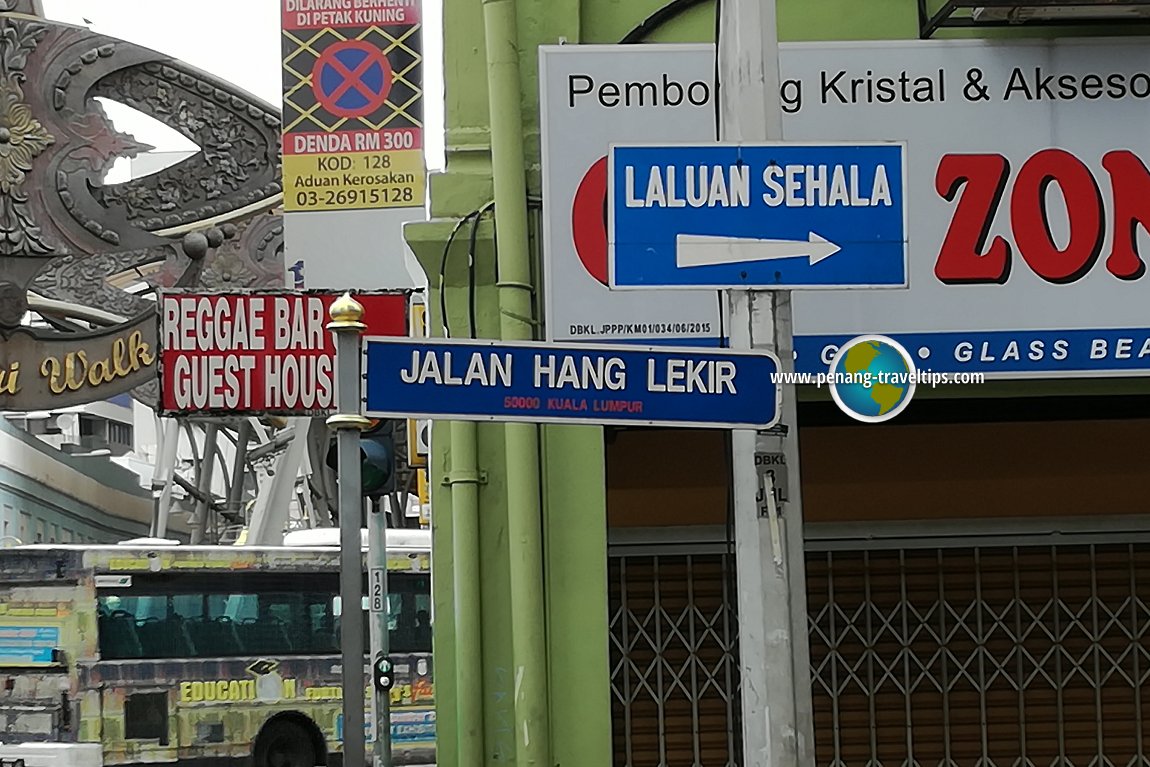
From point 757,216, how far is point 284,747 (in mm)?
17631

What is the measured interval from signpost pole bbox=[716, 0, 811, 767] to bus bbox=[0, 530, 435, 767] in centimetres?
1506

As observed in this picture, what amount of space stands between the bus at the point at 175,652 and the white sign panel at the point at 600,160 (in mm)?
12926

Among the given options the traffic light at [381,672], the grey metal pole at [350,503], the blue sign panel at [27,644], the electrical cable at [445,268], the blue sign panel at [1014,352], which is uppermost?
the electrical cable at [445,268]

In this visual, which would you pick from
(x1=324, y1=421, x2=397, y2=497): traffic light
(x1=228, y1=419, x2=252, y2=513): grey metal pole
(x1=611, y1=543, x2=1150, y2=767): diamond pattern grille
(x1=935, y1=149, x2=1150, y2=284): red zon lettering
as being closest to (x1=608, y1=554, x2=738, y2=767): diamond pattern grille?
(x1=611, y1=543, x2=1150, y2=767): diamond pattern grille

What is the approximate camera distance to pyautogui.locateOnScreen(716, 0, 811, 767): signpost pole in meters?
6.12

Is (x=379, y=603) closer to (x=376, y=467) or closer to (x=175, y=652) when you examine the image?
(x=376, y=467)

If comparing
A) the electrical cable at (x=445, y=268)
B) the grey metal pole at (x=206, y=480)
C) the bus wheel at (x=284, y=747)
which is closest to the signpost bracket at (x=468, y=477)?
the electrical cable at (x=445, y=268)

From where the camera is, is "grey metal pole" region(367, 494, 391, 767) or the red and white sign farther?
"grey metal pole" region(367, 494, 391, 767)

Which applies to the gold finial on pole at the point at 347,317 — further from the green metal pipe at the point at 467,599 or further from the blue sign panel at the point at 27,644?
the blue sign panel at the point at 27,644

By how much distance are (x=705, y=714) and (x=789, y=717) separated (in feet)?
12.2

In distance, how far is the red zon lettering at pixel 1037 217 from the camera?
8.68 m

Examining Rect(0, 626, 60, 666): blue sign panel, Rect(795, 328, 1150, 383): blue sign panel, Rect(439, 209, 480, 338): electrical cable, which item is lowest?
Rect(0, 626, 60, 666): blue sign panel

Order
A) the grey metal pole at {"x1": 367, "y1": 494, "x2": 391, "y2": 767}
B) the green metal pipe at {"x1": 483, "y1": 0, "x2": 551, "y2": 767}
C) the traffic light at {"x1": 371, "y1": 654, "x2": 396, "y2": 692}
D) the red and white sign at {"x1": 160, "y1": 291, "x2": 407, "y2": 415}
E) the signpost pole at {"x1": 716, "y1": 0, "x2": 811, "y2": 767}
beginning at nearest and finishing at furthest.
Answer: the signpost pole at {"x1": 716, "y1": 0, "x2": 811, "y2": 767} → the green metal pipe at {"x1": 483, "y1": 0, "x2": 551, "y2": 767} → the red and white sign at {"x1": 160, "y1": 291, "x2": 407, "y2": 415} → the grey metal pole at {"x1": 367, "y1": 494, "x2": 391, "y2": 767} → the traffic light at {"x1": 371, "y1": 654, "x2": 396, "y2": 692}

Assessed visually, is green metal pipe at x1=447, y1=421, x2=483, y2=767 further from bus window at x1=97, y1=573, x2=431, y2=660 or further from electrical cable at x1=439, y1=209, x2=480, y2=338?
bus window at x1=97, y1=573, x2=431, y2=660
